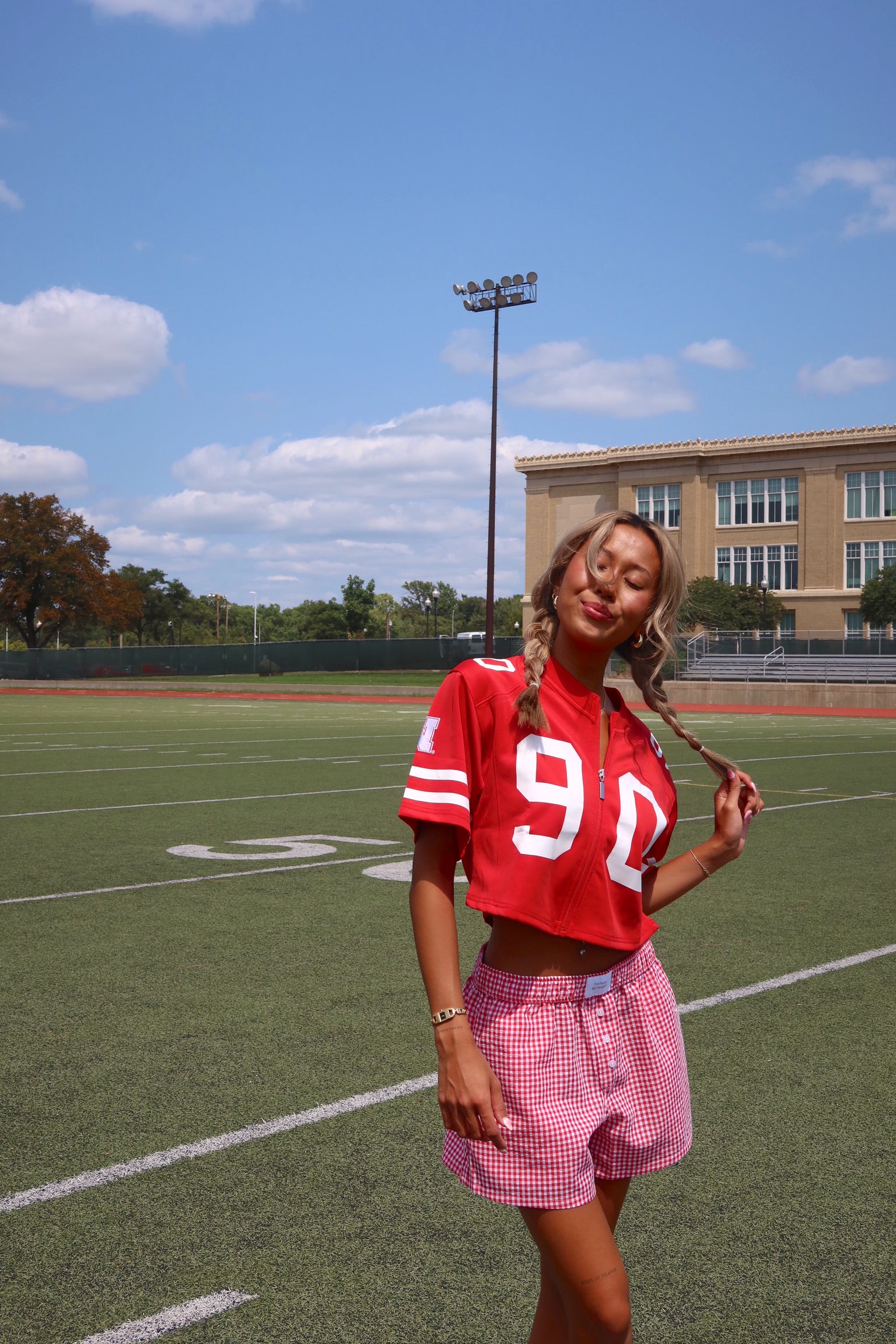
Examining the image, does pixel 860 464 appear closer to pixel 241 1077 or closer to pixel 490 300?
pixel 490 300

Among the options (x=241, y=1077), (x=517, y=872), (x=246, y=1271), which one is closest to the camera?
(x=517, y=872)

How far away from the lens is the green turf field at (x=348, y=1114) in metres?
3.07

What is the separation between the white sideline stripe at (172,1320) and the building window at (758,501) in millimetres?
76309

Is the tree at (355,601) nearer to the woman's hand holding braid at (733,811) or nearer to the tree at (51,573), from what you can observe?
the tree at (51,573)

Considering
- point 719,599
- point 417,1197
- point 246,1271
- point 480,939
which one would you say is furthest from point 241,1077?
point 719,599

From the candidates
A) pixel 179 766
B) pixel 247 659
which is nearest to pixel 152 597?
pixel 247 659

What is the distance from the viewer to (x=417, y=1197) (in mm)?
3650

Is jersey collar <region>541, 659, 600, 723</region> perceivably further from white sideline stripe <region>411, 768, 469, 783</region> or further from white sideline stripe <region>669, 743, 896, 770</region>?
white sideline stripe <region>669, 743, 896, 770</region>

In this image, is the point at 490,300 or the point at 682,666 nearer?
the point at 490,300

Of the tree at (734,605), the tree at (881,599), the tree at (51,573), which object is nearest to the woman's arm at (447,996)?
the tree at (881,599)

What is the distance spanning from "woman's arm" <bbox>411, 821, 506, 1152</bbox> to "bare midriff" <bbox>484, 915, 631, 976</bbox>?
12cm

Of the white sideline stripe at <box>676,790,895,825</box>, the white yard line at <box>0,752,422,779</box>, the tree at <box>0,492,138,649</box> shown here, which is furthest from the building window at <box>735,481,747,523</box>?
the white sideline stripe at <box>676,790,895,825</box>

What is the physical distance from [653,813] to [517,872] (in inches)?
12.8

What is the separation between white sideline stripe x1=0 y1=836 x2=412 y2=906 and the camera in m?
7.88
